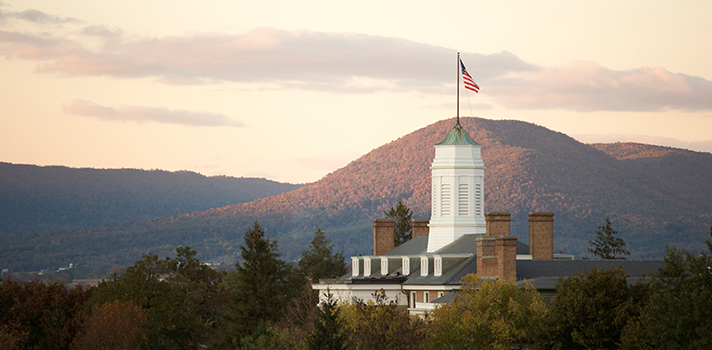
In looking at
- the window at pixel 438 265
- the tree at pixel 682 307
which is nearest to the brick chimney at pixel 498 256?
the window at pixel 438 265

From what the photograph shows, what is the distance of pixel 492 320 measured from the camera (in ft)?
159

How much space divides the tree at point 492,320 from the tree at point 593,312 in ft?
9.08

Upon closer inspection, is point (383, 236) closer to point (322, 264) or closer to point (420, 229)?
point (420, 229)

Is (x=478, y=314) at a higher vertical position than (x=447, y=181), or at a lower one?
lower

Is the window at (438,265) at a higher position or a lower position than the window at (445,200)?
lower

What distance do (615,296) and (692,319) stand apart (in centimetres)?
761

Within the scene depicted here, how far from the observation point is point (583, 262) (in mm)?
62500

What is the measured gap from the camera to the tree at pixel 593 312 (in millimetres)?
42219

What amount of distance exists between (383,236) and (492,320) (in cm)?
3322

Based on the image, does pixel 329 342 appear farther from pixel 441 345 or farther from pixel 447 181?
pixel 447 181

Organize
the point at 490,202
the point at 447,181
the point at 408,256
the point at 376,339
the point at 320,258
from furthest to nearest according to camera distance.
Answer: the point at 490,202 → the point at 320,258 → the point at 447,181 → the point at 408,256 → the point at 376,339

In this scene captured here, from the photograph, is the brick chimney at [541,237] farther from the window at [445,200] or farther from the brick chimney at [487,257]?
the window at [445,200]

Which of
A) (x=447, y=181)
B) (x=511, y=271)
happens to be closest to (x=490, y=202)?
(x=447, y=181)

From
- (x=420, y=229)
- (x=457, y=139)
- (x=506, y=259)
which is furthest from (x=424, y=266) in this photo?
(x=420, y=229)
